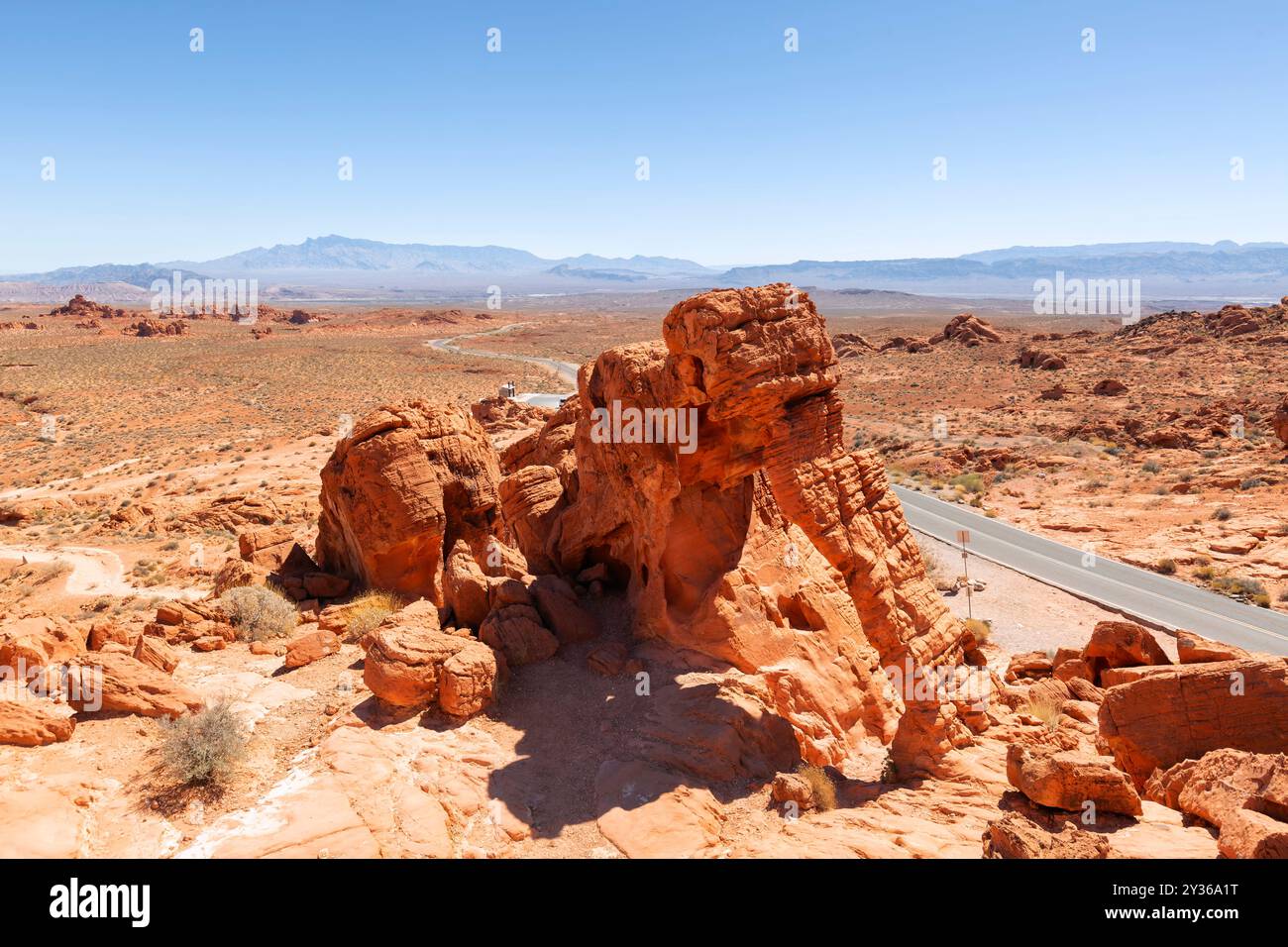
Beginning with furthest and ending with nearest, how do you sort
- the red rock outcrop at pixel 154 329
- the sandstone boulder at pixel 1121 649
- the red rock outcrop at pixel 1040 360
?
the red rock outcrop at pixel 154 329 < the red rock outcrop at pixel 1040 360 < the sandstone boulder at pixel 1121 649

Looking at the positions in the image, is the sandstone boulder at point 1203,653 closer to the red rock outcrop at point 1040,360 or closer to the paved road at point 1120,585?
the paved road at point 1120,585

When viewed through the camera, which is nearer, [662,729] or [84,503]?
[662,729]

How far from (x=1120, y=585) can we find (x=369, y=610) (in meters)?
21.6

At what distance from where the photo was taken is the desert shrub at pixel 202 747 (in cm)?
779

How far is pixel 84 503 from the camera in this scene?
29.8 metres

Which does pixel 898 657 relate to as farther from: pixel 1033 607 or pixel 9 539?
pixel 9 539

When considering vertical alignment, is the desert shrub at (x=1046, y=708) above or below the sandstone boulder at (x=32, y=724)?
below

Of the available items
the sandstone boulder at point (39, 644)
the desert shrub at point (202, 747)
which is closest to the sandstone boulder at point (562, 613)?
the desert shrub at point (202, 747)

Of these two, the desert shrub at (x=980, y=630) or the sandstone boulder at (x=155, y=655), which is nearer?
the sandstone boulder at (x=155, y=655)

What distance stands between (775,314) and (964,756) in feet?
19.7

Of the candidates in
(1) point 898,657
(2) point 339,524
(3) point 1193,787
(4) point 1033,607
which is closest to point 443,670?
(1) point 898,657

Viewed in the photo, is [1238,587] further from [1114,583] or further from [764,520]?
[764,520]

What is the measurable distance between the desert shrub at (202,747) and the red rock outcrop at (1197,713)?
10.4m

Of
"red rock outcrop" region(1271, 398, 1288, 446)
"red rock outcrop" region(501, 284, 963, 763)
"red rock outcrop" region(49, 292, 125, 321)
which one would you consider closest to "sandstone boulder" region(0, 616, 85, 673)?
"red rock outcrop" region(501, 284, 963, 763)
